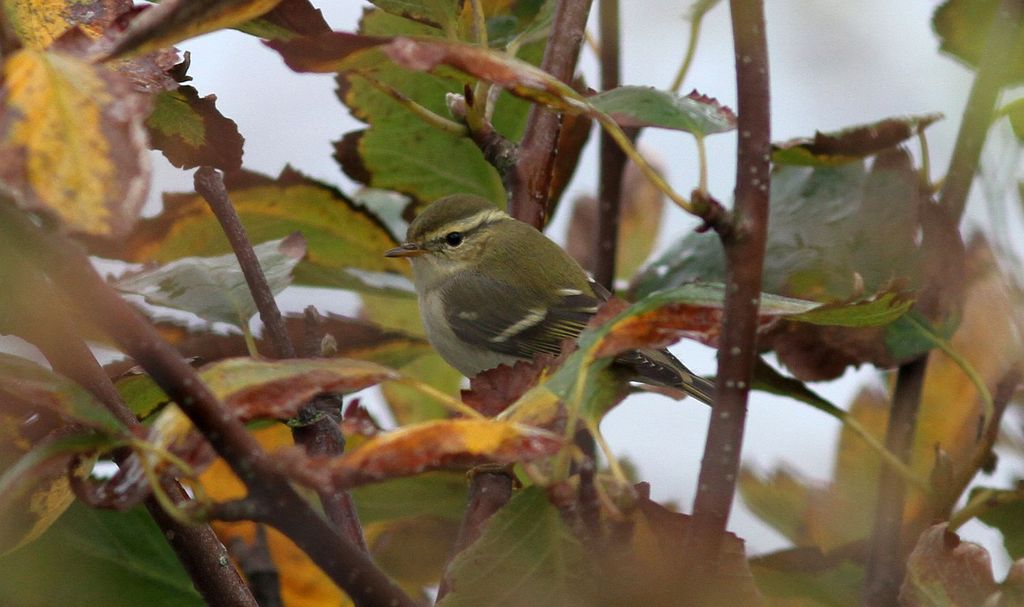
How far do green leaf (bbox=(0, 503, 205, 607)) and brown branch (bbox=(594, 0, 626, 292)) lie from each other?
62 cm

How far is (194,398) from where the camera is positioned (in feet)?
1.73

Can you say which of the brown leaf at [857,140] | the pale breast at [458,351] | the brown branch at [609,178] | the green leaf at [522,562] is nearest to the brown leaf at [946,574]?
the green leaf at [522,562]

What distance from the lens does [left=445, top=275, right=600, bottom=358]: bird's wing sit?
2.20 meters

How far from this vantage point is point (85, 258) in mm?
510

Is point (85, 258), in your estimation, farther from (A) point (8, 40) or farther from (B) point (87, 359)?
(B) point (87, 359)

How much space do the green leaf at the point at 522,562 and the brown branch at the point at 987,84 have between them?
2.04 feet

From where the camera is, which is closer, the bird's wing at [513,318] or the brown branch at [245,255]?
the brown branch at [245,255]

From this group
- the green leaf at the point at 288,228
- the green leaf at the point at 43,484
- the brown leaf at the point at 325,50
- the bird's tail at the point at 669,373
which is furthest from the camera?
the bird's tail at the point at 669,373

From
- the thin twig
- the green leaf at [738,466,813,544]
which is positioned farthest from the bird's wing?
the thin twig

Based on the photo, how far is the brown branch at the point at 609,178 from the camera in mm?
1403

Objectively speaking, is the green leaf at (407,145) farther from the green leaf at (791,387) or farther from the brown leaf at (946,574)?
the brown leaf at (946,574)

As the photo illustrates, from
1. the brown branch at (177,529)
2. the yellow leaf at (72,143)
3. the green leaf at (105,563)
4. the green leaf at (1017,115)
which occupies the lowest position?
the green leaf at (105,563)

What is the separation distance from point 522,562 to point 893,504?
0.47 metres

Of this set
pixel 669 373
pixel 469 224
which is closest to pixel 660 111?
pixel 669 373
